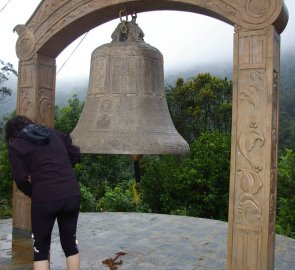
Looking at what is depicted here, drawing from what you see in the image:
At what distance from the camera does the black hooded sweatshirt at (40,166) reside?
2.13 metres

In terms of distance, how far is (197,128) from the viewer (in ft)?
47.0

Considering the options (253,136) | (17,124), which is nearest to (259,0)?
(253,136)

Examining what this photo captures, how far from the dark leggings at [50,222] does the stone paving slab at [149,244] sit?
100 centimetres

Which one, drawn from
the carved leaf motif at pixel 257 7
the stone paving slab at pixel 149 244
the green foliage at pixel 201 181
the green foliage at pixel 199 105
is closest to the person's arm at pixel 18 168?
the stone paving slab at pixel 149 244

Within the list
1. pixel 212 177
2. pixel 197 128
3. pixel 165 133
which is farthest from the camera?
pixel 197 128

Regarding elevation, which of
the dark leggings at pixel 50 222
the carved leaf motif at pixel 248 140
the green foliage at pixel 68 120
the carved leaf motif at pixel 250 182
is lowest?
the dark leggings at pixel 50 222

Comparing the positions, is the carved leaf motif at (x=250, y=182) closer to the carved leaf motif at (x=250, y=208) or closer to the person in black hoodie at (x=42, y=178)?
the carved leaf motif at (x=250, y=208)

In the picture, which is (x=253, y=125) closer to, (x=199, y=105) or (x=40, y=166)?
(x=40, y=166)

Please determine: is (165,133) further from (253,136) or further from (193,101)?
(193,101)

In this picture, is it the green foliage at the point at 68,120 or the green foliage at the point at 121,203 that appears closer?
the green foliage at the point at 121,203

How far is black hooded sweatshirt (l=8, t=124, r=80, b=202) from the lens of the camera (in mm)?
2131

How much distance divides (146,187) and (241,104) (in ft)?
21.6

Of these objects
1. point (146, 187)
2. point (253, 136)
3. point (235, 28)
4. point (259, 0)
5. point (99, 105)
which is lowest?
point (146, 187)

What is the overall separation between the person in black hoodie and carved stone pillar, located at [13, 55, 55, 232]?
5.14 feet
